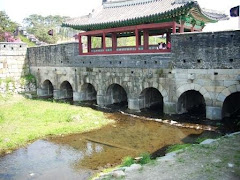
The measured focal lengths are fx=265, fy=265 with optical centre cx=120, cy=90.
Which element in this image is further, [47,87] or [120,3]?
[47,87]

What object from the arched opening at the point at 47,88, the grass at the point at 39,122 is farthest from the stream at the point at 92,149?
the arched opening at the point at 47,88

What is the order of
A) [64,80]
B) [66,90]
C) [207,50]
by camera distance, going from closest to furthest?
[207,50], [64,80], [66,90]

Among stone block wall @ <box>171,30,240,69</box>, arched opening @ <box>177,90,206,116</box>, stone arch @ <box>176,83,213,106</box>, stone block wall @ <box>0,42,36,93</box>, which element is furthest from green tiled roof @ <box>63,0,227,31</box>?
stone block wall @ <box>0,42,36,93</box>

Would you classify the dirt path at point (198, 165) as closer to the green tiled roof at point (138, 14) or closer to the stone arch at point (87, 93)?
the green tiled roof at point (138, 14)

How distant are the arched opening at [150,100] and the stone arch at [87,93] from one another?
600cm

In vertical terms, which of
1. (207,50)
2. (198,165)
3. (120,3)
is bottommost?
(198,165)

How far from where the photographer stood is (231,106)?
1769 centimetres

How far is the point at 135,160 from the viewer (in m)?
10.9

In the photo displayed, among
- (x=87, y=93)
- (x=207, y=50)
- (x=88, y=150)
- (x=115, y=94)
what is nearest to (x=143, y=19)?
(x=207, y=50)

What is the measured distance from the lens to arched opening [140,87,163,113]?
64.7ft

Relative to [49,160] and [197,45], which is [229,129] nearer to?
[197,45]

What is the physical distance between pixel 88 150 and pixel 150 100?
921 centimetres

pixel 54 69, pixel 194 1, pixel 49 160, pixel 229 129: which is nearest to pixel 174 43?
pixel 194 1

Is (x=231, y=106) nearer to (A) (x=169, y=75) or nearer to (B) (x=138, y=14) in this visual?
(A) (x=169, y=75)
